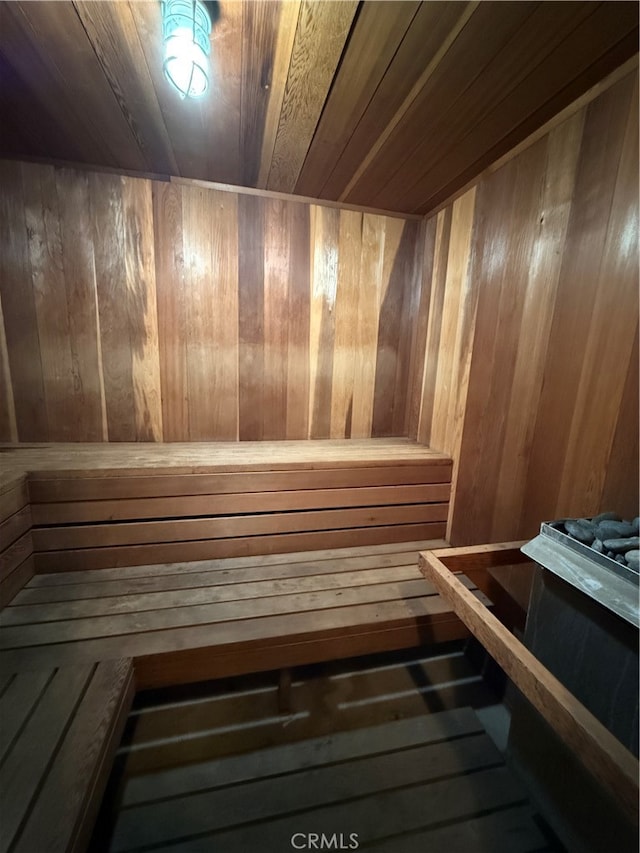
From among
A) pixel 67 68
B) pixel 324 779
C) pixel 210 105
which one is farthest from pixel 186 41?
pixel 324 779

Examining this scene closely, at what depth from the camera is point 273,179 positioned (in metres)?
1.86

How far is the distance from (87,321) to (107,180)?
2.61ft

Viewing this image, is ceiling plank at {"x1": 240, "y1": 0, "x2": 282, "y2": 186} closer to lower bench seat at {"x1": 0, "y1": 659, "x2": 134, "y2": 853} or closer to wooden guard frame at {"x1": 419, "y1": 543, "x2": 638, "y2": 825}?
wooden guard frame at {"x1": 419, "y1": 543, "x2": 638, "y2": 825}

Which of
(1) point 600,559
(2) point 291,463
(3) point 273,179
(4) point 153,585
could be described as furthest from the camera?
(3) point 273,179

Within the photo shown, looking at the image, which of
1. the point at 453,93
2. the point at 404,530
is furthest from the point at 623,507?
the point at 453,93

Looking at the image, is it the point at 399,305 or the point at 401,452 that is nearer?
the point at 401,452

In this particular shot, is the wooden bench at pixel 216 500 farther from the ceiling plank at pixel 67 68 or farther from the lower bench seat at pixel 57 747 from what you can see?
the ceiling plank at pixel 67 68

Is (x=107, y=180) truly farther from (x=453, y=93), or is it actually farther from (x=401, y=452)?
Answer: (x=401, y=452)

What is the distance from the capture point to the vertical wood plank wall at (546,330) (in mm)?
1074

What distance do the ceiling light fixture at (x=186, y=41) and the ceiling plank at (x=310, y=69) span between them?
29 cm

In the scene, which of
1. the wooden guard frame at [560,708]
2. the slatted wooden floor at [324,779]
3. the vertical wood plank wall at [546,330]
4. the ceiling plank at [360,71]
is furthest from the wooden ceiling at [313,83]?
the slatted wooden floor at [324,779]

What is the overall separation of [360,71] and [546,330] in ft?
3.86

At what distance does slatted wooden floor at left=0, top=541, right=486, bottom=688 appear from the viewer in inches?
45.9

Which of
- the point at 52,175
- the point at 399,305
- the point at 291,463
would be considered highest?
the point at 52,175
